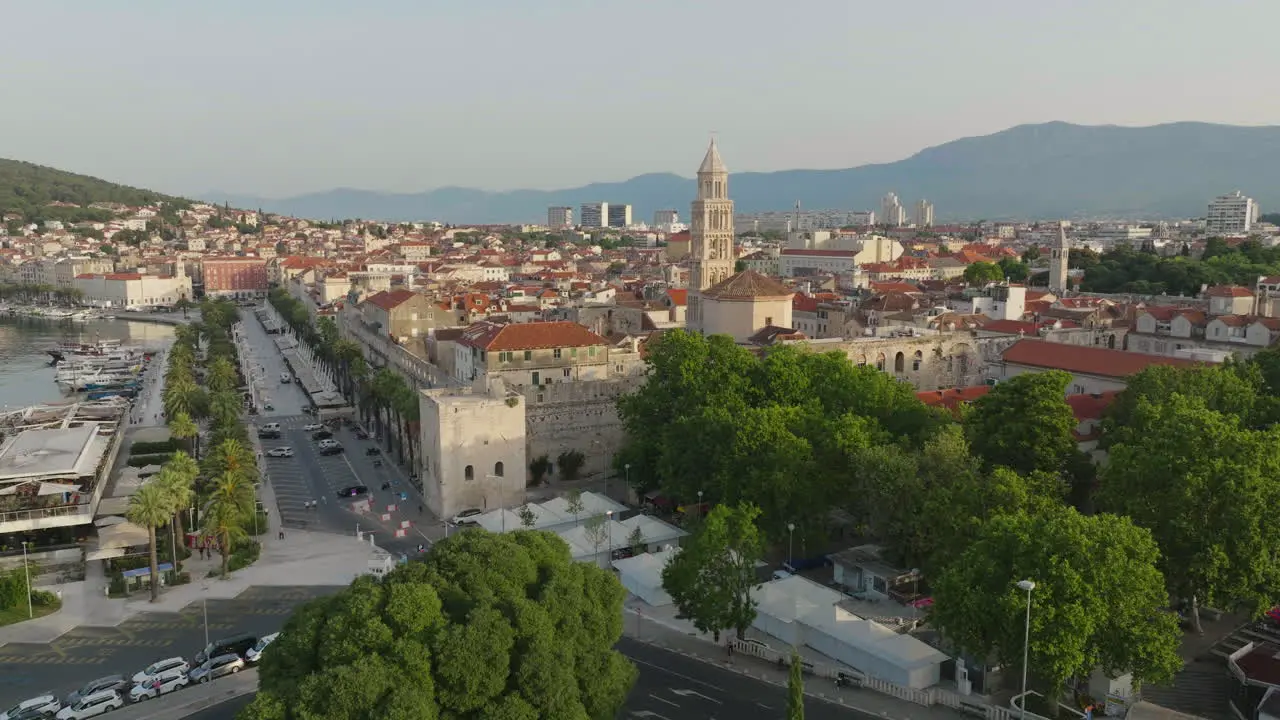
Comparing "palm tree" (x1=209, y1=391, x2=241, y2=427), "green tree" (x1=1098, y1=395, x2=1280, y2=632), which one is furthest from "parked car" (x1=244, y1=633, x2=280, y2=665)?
"palm tree" (x1=209, y1=391, x2=241, y2=427)

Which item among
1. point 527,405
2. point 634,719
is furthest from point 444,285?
point 634,719

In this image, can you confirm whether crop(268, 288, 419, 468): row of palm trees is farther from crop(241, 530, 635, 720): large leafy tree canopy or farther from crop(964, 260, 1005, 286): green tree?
crop(964, 260, 1005, 286): green tree

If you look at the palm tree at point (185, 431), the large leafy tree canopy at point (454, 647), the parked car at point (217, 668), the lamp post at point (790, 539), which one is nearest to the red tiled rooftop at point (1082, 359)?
the lamp post at point (790, 539)

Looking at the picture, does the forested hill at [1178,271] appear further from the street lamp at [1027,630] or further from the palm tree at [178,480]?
the palm tree at [178,480]

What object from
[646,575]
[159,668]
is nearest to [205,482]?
[159,668]

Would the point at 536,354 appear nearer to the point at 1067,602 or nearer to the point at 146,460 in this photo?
the point at 146,460

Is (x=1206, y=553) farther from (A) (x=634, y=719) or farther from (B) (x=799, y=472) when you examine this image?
(A) (x=634, y=719)
